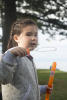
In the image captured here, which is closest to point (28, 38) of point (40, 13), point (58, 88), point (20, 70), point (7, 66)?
point (20, 70)

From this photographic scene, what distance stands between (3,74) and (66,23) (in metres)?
9.47

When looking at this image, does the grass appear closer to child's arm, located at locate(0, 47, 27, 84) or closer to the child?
the child

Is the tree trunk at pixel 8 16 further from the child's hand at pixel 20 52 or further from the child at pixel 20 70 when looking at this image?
the child's hand at pixel 20 52

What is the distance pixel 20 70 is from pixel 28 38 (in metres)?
0.27

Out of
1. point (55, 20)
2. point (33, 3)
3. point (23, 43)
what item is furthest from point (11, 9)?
point (23, 43)

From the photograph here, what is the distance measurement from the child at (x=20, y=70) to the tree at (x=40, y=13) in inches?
325

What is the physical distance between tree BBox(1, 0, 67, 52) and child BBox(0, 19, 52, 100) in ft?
27.1

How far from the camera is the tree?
1030cm

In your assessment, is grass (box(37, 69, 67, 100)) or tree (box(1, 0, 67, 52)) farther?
tree (box(1, 0, 67, 52))

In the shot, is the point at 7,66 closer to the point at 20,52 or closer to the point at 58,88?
the point at 20,52

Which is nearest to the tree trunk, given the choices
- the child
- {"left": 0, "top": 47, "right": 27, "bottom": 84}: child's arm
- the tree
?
the tree

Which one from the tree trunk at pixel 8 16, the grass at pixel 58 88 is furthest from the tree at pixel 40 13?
the grass at pixel 58 88

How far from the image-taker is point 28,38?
1.96 m

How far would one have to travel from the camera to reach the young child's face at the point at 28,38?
1934 millimetres
